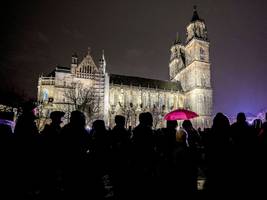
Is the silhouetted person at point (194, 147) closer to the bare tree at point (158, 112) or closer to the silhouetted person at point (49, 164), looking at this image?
the silhouetted person at point (49, 164)

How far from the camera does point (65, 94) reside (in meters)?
51.7

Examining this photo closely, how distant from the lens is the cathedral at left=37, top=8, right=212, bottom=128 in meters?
53.0

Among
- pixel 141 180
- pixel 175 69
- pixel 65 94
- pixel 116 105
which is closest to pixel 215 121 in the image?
pixel 141 180

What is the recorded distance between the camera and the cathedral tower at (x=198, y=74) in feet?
220

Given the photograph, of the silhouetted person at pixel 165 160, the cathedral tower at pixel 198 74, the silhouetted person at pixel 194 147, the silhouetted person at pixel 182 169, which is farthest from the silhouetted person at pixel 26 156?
the cathedral tower at pixel 198 74

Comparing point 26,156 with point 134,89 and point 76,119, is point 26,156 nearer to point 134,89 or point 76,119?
point 76,119

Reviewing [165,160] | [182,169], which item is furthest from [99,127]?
[182,169]

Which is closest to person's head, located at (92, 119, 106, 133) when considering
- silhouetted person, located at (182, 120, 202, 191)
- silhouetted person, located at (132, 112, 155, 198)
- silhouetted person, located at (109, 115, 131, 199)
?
silhouetted person, located at (109, 115, 131, 199)

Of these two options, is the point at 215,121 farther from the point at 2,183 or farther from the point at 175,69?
the point at 175,69

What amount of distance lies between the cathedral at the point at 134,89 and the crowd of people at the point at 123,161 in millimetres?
39657

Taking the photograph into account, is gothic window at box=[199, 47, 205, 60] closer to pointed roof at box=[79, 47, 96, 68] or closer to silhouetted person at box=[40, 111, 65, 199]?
pointed roof at box=[79, 47, 96, 68]

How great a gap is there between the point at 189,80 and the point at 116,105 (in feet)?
80.4

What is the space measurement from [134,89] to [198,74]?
19344mm

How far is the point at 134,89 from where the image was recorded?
2648 inches
